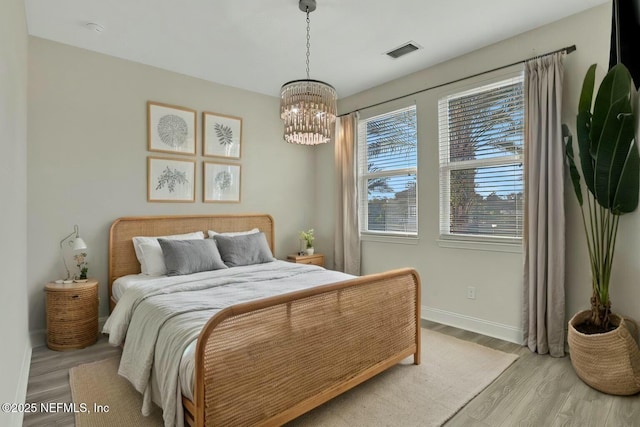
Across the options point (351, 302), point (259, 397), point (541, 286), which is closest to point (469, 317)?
point (541, 286)

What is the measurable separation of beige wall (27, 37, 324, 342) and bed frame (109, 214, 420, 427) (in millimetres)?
2378

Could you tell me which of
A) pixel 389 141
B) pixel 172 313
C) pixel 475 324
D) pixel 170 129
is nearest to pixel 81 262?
pixel 170 129

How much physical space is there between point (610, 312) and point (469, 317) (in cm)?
117

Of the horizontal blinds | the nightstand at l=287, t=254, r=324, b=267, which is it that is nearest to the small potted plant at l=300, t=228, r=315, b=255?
the nightstand at l=287, t=254, r=324, b=267

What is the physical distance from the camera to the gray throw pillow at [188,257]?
3100 mm

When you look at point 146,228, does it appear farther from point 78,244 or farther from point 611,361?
point 611,361

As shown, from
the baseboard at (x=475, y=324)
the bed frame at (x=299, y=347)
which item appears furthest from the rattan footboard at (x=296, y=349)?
the baseboard at (x=475, y=324)

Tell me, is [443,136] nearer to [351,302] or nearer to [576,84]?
[576,84]

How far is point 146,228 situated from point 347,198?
7.86 ft

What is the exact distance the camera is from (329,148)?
483cm

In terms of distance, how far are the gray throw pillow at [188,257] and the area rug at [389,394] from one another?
0.88m

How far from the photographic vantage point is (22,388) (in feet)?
6.86

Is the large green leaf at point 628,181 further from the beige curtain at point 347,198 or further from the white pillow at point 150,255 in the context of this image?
the white pillow at point 150,255

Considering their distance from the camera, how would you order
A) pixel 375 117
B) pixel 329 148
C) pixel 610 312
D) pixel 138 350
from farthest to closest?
pixel 329 148 → pixel 375 117 → pixel 610 312 → pixel 138 350
